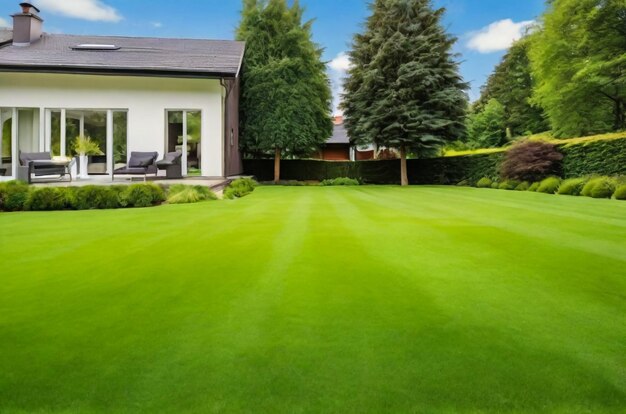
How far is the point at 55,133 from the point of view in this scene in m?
13.9

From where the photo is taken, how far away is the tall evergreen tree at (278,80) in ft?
61.3

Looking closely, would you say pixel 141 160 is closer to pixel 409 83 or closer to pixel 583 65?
pixel 409 83

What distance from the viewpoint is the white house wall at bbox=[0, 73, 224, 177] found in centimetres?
1379

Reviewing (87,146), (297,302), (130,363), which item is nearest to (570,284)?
(297,302)

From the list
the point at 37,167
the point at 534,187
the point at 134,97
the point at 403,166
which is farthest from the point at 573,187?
the point at 37,167

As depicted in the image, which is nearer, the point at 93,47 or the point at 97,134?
the point at 97,134

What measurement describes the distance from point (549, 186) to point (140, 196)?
37.8 ft

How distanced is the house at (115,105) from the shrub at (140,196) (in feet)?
18.2

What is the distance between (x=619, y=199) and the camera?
31.9 ft

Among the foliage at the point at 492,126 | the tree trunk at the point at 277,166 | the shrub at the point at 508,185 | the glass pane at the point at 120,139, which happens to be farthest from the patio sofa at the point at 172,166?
the foliage at the point at 492,126

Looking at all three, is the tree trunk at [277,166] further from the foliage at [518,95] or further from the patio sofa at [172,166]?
the foliage at [518,95]

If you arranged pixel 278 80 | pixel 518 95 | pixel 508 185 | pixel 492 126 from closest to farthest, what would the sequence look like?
pixel 508 185, pixel 278 80, pixel 518 95, pixel 492 126

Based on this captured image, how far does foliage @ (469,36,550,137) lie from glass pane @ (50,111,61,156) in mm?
26686

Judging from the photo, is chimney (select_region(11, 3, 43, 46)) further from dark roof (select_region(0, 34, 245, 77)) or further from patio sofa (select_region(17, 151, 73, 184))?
patio sofa (select_region(17, 151, 73, 184))
